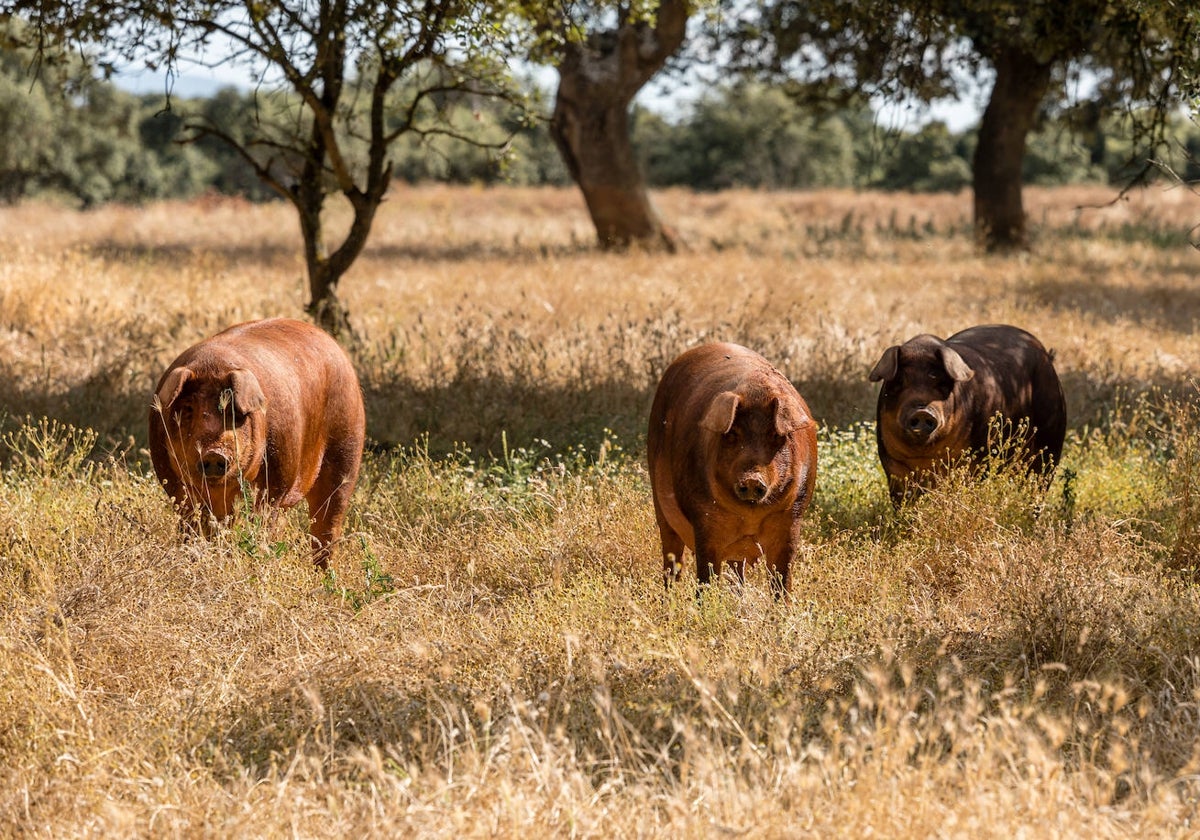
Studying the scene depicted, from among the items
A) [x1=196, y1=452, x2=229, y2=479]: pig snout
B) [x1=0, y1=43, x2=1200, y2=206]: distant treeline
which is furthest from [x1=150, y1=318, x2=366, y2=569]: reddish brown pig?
[x1=0, y1=43, x2=1200, y2=206]: distant treeline

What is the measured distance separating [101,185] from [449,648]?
2188 inches

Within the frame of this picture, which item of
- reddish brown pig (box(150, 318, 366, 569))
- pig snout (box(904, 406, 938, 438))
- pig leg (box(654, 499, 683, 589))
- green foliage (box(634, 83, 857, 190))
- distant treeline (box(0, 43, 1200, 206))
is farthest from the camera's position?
green foliage (box(634, 83, 857, 190))

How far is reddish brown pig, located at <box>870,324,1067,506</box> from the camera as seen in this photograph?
605 cm

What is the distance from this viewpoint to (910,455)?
627cm

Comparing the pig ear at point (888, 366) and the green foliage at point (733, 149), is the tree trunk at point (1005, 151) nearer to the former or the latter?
the pig ear at point (888, 366)

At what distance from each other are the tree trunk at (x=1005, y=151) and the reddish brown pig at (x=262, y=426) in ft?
50.7

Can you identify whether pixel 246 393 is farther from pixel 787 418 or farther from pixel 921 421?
pixel 921 421

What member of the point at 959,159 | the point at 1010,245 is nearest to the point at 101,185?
the point at 959,159

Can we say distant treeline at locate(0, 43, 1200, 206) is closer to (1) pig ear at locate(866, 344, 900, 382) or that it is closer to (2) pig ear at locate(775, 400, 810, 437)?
(1) pig ear at locate(866, 344, 900, 382)

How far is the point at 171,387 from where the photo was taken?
500 centimetres

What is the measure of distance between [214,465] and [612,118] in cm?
1428

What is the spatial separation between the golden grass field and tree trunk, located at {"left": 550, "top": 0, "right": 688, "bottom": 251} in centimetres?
764

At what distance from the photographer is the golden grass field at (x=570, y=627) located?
3.38m

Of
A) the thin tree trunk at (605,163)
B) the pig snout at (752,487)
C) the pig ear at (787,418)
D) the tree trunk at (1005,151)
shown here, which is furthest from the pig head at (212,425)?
the tree trunk at (1005,151)
